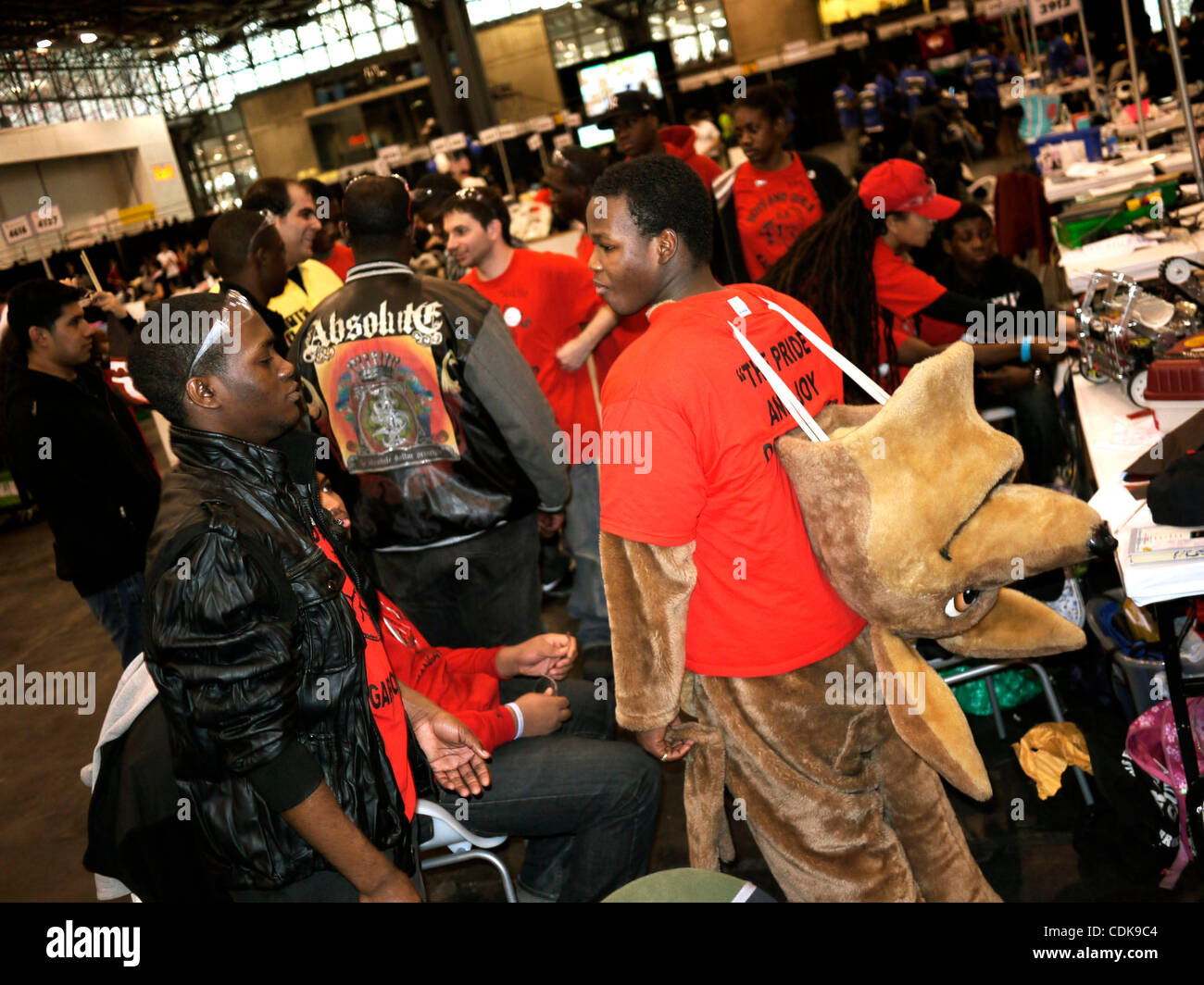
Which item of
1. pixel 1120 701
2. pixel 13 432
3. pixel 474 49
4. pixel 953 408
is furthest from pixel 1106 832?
pixel 474 49

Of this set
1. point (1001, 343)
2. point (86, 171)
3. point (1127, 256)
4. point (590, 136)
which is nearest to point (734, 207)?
point (1001, 343)

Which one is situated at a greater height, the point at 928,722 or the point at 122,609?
the point at 122,609

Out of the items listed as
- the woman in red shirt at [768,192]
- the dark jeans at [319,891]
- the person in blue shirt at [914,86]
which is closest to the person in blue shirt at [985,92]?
the person in blue shirt at [914,86]

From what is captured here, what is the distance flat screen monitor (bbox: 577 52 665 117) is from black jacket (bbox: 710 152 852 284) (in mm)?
14799

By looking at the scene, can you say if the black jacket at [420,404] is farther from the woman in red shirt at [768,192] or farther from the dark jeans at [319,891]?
the woman in red shirt at [768,192]

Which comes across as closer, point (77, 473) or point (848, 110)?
point (77, 473)

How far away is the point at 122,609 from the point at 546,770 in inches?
90.4

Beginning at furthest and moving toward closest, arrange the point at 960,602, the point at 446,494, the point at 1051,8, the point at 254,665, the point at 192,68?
the point at 192,68
the point at 1051,8
the point at 446,494
the point at 960,602
the point at 254,665

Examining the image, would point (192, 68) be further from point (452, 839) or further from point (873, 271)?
point (452, 839)

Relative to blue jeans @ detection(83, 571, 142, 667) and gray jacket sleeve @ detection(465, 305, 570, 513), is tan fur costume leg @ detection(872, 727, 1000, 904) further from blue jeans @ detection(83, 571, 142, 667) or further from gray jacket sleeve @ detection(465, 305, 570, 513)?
blue jeans @ detection(83, 571, 142, 667)

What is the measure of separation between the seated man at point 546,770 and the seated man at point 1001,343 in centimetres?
196

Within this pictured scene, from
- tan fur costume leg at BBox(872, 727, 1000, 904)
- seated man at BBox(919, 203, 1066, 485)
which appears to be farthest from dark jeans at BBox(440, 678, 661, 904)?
seated man at BBox(919, 203, 1066, 485)

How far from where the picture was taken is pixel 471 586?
3.07 metres

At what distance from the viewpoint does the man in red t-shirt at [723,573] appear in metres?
1.74
